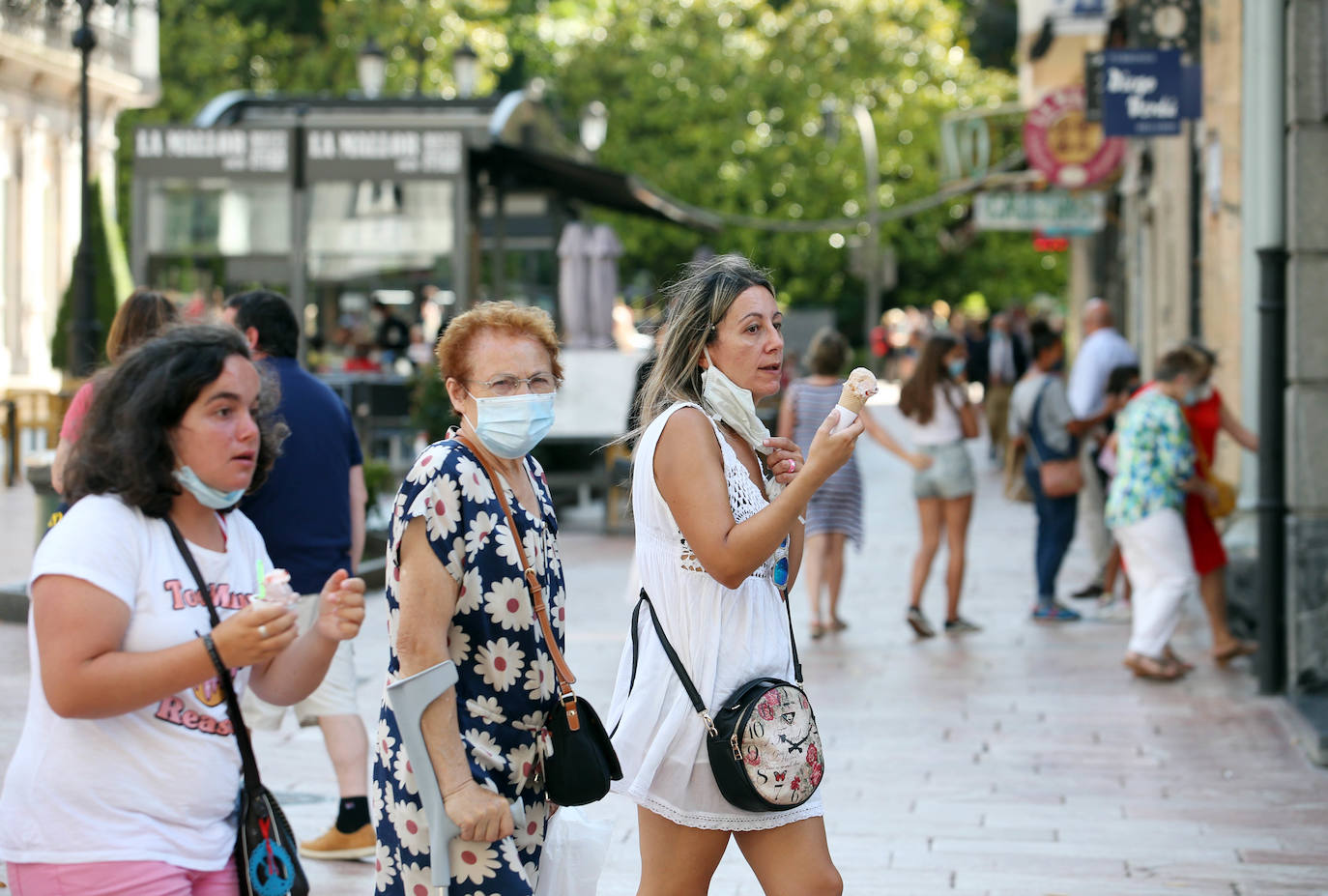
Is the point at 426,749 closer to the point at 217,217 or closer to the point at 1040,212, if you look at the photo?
the point at 217,217

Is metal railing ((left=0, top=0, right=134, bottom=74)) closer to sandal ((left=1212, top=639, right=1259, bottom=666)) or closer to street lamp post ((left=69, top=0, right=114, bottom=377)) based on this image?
street lamp post ((left=69, top=0, right=114, bottom=377))

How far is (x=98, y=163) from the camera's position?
36219mm

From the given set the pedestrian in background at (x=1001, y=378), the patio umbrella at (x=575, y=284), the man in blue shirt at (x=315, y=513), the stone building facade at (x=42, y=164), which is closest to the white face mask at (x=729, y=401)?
the man in blue shirt at (x=315, y=513)

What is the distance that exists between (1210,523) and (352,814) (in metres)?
5.42

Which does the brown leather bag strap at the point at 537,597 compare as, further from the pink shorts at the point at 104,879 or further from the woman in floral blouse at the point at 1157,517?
the woman in floral blouse at the point at 1157,517

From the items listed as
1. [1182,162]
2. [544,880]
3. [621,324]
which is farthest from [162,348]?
[621,324]

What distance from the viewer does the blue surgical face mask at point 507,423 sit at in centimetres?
325

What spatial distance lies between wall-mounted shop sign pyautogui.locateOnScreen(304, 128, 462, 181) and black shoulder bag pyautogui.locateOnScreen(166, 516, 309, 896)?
15.6m

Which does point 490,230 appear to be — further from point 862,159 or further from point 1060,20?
point 862,159

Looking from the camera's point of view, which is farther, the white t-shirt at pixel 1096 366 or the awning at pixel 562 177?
the awning at pixel 562 177

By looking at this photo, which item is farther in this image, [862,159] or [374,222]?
[862,159]

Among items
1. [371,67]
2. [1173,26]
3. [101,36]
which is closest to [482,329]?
[1173,26]

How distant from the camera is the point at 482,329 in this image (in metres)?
3.34

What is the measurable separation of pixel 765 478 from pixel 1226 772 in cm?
398
